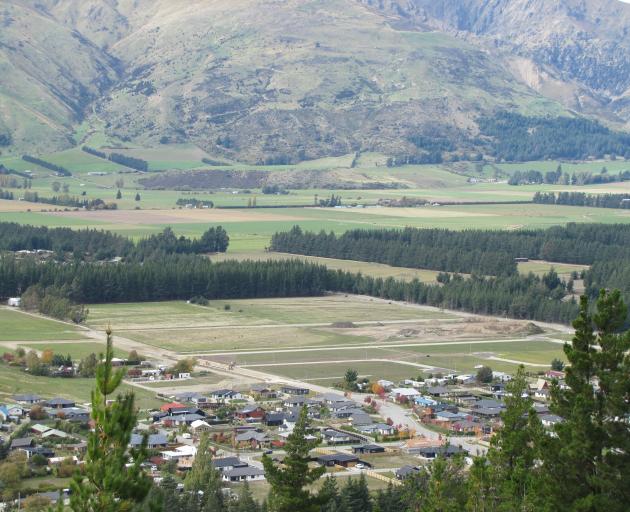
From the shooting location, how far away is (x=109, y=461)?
22250 mm

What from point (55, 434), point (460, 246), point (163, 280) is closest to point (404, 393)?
point (55, 434)

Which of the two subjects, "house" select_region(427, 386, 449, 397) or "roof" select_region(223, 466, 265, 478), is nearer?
"roof" select_region(223, 466, 265, 478)

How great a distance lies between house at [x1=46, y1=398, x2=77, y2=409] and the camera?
7481 centimetres

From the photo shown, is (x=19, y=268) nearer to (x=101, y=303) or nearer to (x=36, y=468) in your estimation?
(x=101, y=303)

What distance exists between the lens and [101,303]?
404 feet

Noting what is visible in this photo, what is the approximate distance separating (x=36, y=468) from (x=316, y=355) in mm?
38259

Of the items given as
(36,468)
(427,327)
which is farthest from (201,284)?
(36,468)

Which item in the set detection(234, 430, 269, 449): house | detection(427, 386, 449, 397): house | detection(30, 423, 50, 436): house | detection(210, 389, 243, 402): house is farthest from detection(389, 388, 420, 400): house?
detection(30, 423, 50, 436): house

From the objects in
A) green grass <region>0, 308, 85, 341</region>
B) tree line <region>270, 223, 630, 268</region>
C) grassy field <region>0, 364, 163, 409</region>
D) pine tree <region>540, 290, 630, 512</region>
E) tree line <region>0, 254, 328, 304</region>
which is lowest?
grassy field <region>0, 364, 163, 409</region>

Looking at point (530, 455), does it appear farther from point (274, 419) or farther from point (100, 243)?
point (100, 243)

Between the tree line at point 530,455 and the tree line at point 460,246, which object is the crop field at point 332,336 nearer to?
the tree line at point 460,246

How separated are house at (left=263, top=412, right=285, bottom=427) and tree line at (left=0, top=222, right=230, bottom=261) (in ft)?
252

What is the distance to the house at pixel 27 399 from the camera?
249ft

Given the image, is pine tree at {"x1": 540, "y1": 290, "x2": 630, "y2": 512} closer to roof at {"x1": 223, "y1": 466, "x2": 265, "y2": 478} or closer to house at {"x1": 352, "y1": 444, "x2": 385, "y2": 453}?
roof at {"x1": 223, "y1": 466, "x2": 265, "y2": 478}
